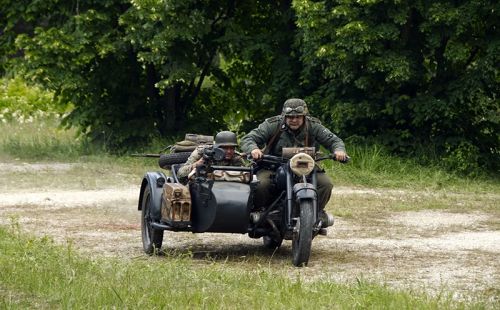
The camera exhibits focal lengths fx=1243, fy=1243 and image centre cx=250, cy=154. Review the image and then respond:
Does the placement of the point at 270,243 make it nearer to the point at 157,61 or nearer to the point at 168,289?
the point at 168,289

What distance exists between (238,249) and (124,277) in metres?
3.36

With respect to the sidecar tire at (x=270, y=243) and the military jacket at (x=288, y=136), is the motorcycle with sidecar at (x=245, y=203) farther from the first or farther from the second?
the sidecar tire at (x=270, y=243)

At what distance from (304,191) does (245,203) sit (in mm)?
590

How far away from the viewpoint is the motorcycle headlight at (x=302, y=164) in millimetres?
11703

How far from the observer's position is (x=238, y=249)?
13.0m

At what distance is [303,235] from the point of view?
36.8ft

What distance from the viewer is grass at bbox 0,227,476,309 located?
28.9 ft

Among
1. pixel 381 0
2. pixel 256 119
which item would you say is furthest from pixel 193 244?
pixel 256 119

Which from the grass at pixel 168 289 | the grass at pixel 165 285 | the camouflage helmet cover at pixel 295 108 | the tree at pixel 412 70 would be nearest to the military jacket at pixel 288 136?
the camouflage helmet cover at pixel 295 108

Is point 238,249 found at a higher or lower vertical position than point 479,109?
lower

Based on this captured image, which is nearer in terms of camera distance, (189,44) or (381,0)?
(381,0)

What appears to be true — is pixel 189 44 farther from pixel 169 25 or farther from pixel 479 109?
pixel 479 109

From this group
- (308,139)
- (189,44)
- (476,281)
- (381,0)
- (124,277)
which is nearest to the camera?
(124,277)

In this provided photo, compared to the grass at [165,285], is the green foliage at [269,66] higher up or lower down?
higher up
